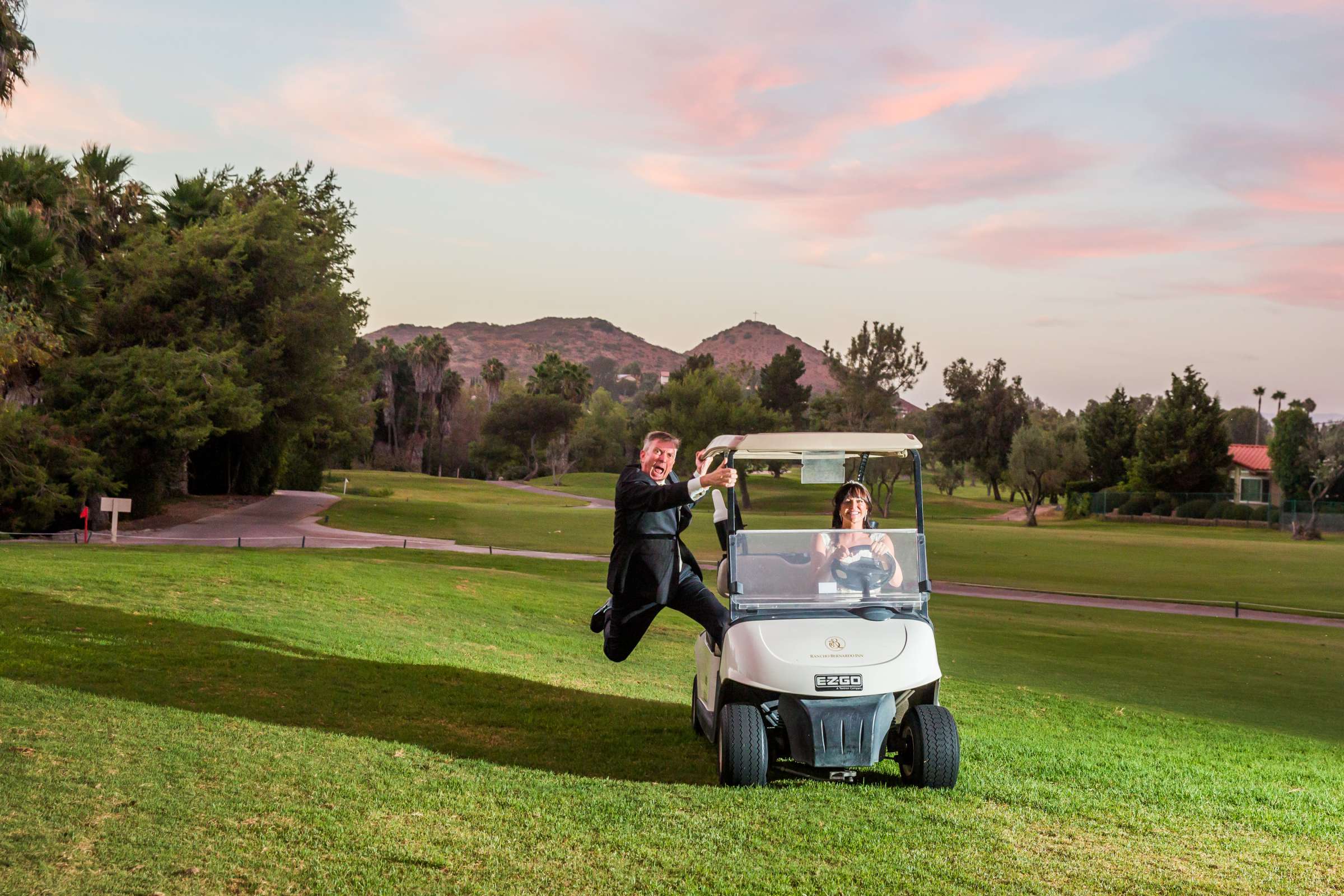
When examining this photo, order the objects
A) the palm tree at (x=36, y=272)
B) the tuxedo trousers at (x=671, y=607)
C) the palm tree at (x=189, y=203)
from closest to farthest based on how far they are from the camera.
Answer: the tuxedo trousers at (x=671, y=607) < the palm tree at (x=36, y=272) < the palm tree at (x=189, y=203)

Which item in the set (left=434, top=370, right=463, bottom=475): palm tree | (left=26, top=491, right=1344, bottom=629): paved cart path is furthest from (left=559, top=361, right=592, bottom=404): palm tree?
(left=26, top=491, right=1344, bottom=629): paved cart path

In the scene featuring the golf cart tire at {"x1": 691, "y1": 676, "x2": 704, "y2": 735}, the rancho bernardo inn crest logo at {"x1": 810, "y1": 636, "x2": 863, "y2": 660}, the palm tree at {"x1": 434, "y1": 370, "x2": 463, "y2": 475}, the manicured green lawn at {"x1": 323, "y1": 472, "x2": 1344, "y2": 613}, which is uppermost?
the palm tree at {"x1": 434, "y1": 370, "x2": 463, "y2": 475}

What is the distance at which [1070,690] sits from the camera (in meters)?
13.2

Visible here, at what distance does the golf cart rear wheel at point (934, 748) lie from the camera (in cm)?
666

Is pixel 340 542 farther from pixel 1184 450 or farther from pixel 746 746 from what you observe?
pixel 1184 450

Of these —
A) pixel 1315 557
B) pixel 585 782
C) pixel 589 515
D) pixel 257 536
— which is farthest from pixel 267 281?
pixel 1315 557

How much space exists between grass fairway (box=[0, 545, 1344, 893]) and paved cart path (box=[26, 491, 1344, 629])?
12.7 meters

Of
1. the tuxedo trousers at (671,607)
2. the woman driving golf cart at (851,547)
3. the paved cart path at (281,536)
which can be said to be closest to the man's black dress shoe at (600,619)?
the tuxedo trousers at (671,607)

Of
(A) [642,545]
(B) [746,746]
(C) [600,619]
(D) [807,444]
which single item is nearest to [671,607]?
(A) [642,545]

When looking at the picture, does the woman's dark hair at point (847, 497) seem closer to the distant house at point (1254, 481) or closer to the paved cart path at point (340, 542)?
the paved cart path at point (340, 542)

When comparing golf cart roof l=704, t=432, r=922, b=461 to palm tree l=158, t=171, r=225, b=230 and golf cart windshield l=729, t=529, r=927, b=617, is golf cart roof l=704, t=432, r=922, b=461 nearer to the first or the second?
golf cart windshield l=729, t=529, r=927, b=617

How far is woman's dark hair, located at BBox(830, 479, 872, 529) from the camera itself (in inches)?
296

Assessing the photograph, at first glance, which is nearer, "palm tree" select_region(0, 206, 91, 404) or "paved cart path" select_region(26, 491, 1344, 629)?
"palm tree" select_region(0, 206, 91, 404)

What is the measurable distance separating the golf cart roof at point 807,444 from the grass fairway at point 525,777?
2.17 meters
